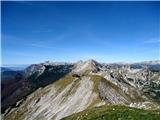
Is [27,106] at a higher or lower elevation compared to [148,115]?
lower

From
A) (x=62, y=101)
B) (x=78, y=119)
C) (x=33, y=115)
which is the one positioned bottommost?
(x=33, y=115)

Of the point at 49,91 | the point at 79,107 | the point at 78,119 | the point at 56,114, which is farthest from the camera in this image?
the point at 49,91

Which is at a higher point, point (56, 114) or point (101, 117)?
point (101, 117)

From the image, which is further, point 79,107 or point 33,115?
point 33,115

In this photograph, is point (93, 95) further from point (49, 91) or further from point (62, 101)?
point (49, 91)

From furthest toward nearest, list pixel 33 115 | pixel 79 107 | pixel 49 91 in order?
pixel 49 91 → pixel 33 115 → pixel 79 107

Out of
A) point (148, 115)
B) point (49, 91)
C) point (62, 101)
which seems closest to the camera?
point (148, 115)

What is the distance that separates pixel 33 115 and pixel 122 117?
434 ft

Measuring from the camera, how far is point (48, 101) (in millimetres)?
164625

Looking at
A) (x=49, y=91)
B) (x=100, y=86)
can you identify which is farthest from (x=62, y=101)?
(x=49, y=91)

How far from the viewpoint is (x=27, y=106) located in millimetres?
192750

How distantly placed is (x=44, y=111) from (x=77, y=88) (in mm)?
20670

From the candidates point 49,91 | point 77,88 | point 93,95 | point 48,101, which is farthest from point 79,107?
point 49,91

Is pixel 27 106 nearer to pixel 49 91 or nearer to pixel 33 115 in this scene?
pixel 49 91
